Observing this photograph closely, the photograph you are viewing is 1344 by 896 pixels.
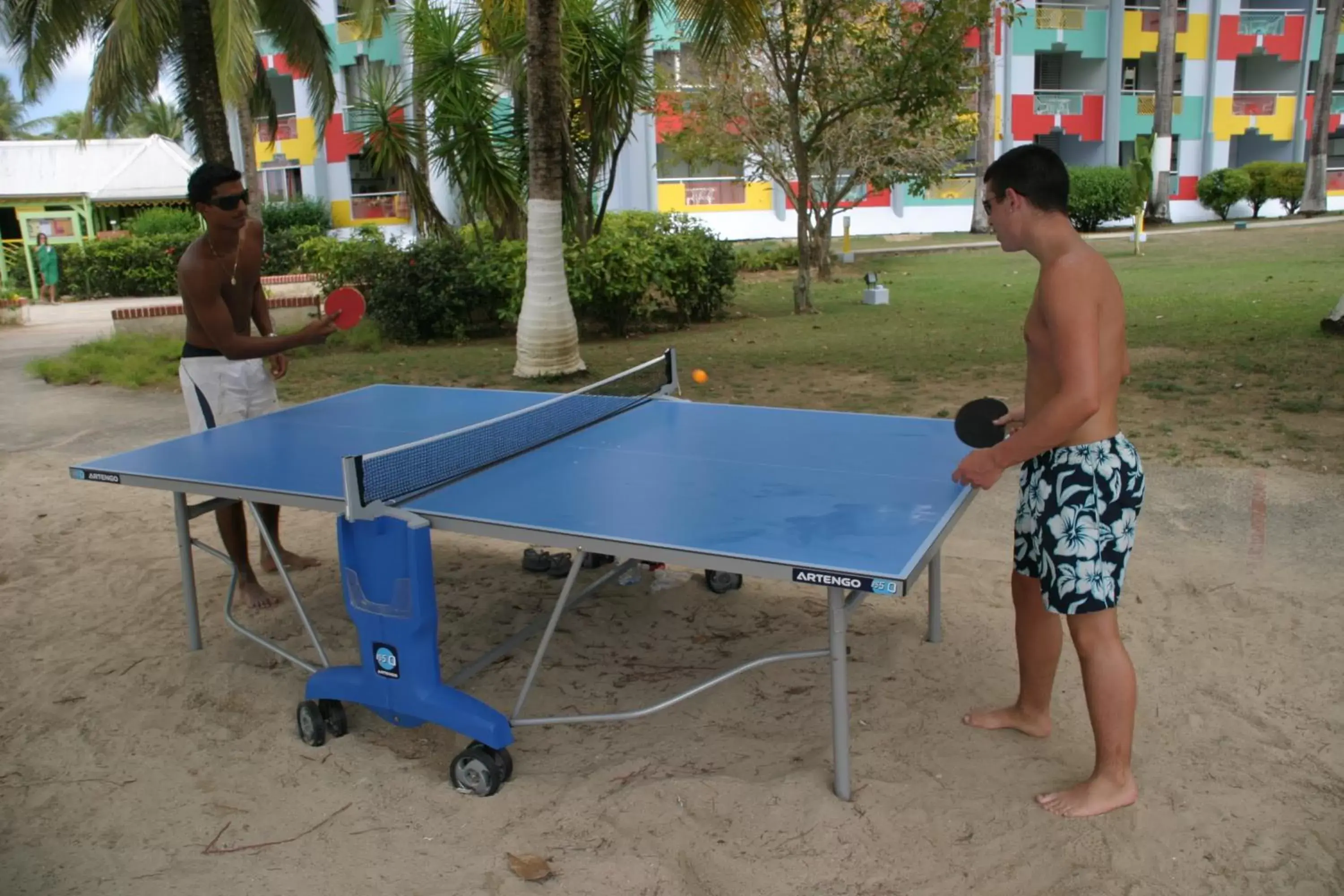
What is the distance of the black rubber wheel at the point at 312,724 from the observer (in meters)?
3.58

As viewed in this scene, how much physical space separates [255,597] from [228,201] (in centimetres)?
Result: 174

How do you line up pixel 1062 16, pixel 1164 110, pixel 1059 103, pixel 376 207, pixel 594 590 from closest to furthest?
pixel 594 590 → pixel 376 207 → pixel 1164 110 → pixel 1062 16 → pixel 1059 103

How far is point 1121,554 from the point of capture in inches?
111

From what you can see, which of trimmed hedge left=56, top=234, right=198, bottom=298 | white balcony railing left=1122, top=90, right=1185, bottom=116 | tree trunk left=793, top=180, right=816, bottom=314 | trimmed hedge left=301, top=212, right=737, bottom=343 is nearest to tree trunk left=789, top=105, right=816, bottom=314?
tree trunk left=793, top=180, right=816, bottom=314

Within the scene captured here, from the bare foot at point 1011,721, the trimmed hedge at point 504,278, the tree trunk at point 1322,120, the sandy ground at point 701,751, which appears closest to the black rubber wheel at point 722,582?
the sandy ground at point 701,751

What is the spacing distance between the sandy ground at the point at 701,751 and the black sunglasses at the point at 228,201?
177 centimetres

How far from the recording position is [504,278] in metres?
12.9

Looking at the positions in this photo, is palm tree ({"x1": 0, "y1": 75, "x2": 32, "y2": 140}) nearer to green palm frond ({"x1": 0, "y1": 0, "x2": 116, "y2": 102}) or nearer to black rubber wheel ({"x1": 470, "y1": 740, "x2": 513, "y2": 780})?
green palm frond ({"x1": 0, "y1": 0, "x2": 116, "y2": 102})

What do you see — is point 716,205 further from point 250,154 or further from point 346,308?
point 346,308

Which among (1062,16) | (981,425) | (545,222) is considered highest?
(1062,16)

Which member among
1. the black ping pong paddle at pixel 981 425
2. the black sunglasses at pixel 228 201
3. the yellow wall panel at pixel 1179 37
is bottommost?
the black ping pong paddle at pixel 981 425

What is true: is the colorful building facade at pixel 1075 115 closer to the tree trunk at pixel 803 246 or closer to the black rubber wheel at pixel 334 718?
the tree trunk at pixel 803 246

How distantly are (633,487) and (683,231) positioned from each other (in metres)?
11.6

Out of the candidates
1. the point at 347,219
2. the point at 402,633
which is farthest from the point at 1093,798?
the point at 347,219
